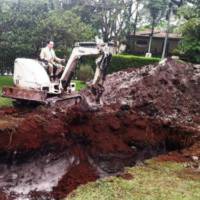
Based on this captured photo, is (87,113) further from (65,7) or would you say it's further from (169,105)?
(65,7)

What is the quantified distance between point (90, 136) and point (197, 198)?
13.6 feet

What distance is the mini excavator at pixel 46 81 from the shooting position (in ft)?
47.5

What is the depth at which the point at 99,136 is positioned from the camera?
42.3 ft

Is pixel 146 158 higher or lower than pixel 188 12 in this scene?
lower

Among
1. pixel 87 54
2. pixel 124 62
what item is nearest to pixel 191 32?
pixel 124 62

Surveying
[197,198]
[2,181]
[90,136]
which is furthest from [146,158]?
[2,181]

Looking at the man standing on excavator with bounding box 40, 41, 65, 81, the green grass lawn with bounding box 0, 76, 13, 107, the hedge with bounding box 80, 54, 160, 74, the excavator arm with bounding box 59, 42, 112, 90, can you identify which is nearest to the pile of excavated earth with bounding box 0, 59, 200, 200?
the excavator arm with bounding box 59, 42, 112, 90

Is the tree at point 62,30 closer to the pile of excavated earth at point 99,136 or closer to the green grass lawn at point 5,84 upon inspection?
the green grass lawn at point 5,84

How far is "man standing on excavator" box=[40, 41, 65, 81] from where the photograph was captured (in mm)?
15203

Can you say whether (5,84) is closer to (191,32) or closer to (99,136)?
(99,136)

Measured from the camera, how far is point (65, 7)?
44.8 meters

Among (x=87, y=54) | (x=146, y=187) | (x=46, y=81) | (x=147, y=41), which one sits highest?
(x=87, y=54)

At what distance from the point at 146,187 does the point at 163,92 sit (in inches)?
323

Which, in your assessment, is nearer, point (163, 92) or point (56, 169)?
point (56, 169)
